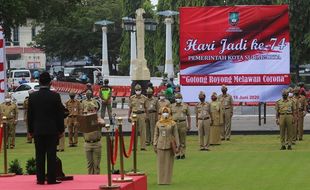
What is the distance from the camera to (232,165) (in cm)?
2458


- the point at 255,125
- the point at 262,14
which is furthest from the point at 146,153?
the point at 255,125

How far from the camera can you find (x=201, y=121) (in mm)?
29594

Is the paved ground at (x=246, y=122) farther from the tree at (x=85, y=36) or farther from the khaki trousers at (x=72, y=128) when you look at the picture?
the tree at (x=85, y=36)

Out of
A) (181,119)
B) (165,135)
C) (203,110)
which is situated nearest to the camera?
(165,135)

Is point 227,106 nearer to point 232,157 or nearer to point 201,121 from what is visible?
point 201,121

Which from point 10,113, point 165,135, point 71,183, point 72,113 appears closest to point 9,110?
point 10,113

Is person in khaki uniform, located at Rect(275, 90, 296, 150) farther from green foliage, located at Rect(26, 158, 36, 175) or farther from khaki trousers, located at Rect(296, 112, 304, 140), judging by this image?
green foliage, located at Rect(26, 158, 36, 175)

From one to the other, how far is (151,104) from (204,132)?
90.4 inches

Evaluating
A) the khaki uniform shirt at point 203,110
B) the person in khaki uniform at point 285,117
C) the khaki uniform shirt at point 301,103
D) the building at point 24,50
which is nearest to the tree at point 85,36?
the building at point 24,50

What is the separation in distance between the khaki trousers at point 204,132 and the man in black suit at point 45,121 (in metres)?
14.5

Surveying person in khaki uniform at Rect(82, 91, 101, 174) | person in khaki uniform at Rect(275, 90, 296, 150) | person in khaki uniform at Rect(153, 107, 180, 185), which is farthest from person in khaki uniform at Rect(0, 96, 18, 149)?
person in khaki uniform at Rect(82, 91, 101, 174)

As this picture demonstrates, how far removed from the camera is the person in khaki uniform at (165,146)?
20703mm

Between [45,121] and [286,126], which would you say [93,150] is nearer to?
[45,121]

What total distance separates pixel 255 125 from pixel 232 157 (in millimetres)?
11792
